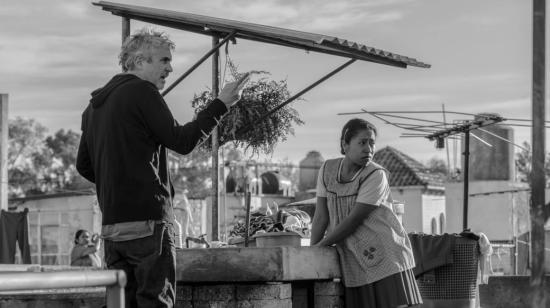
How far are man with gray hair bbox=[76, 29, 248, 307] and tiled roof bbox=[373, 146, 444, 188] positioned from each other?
3413 cm


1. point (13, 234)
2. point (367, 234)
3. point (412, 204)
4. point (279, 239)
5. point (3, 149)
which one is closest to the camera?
point (367, 234)

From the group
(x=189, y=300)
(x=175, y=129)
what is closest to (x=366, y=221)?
(x=189, y=300)

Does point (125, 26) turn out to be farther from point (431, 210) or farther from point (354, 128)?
point (431, 210)

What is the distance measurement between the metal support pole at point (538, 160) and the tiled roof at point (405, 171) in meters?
35.2

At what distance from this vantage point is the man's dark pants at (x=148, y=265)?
4770 mm

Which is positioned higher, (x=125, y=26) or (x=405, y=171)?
(x=125, y=26)

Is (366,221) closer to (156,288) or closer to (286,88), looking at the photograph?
(156,288)

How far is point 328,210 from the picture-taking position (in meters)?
6.28

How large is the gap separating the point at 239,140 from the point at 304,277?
2608 mm

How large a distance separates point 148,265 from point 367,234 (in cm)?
160

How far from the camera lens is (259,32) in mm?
7461

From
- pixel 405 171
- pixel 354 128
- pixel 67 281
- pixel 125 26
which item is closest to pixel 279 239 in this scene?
pixel 354 128

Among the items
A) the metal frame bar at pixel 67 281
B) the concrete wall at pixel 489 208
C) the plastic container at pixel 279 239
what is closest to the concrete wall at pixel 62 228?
the concrete wall at pixel 489 208

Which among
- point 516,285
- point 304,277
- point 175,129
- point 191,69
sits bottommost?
point 516,285
